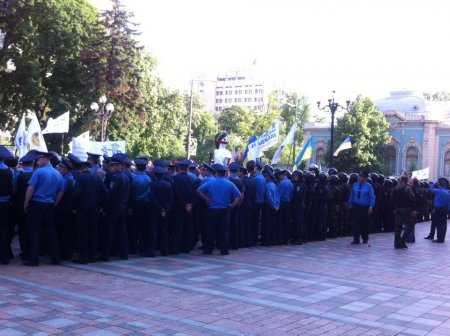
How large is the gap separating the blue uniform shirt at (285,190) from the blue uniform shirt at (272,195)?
0.47 metres

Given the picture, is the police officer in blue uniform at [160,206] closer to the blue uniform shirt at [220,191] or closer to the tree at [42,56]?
the blue uniform shirt at [220,191]

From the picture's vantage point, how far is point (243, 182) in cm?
1320

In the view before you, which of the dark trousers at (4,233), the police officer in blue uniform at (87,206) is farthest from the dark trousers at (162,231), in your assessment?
the dark trousers at (4,233)

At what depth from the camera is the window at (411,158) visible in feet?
190

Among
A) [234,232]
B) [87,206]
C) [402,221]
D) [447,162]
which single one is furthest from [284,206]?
[447,162]

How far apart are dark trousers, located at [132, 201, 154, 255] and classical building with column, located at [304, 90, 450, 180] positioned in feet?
151

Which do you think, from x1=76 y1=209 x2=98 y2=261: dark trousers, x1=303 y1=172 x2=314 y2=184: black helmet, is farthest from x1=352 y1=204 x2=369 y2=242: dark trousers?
x1=76 y1=209 x2=98 y2=261: dark trousers

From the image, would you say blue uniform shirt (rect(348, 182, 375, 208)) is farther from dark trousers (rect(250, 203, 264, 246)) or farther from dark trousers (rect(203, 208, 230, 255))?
dark trousers (rect(203, 208, 230, 255))

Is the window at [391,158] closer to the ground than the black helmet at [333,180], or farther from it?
farther from it

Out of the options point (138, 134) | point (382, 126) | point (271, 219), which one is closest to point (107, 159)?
point (271, 219)

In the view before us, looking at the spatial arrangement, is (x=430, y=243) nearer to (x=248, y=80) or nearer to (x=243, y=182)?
(x=243, y=182)

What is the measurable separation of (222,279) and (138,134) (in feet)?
103

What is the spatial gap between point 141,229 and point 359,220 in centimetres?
672

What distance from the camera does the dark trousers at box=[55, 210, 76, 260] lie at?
10.2 meters
